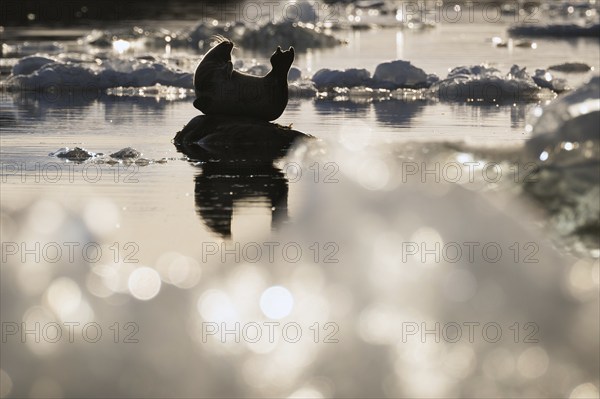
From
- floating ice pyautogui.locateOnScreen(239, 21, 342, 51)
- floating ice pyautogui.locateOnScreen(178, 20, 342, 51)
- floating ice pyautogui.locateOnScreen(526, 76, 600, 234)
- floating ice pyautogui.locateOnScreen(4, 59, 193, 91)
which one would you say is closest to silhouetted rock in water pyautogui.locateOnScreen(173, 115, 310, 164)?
floating ice pyautogui.locateOnScreen(526, 76, 600, 234)

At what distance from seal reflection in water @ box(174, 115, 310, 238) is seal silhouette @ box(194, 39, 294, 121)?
157 millimetres

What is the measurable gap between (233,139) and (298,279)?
584cm

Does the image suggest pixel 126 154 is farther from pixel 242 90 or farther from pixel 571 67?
pixel 571 67

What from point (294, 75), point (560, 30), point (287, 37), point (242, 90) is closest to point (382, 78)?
point (294, 75)

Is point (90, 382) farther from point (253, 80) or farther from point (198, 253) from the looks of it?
point (253, 80)

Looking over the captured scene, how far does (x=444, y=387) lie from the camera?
5.77 meters

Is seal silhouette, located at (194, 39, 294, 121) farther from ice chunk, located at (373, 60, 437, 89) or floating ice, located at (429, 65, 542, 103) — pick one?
ice chunk, located at (373, 60, 437, 89)

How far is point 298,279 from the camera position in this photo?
7.55 metres

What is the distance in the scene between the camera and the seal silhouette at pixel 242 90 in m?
13.6

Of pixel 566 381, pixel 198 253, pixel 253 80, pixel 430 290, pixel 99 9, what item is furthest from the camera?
pixel 99 9

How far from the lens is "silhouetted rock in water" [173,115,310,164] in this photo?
1273cm

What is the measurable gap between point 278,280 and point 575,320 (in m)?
1.87

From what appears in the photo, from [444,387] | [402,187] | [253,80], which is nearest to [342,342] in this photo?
[444,387]

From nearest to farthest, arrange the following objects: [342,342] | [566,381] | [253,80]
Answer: [566,381] → [342,342] → [253,80]
